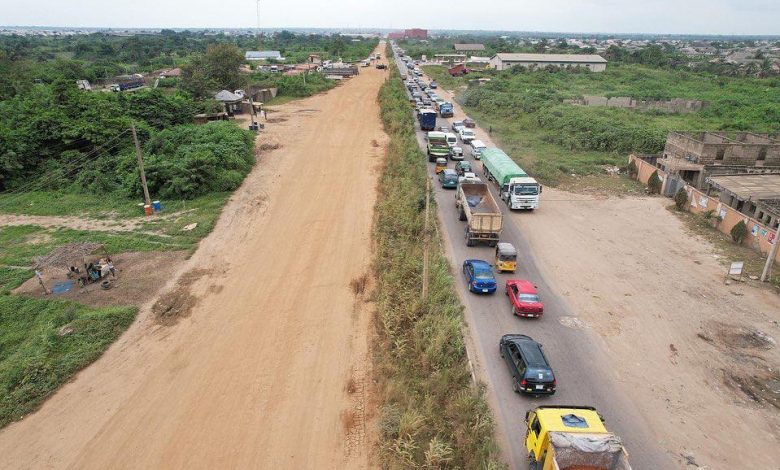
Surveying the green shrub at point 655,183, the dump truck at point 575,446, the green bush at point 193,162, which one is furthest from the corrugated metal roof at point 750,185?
the green bush at point 193,162

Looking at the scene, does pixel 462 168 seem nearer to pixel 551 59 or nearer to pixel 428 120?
pixel 428 120

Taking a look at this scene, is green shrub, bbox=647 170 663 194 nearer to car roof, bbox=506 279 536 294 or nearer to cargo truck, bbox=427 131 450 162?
cargo truck, bbox=427 131 450 162

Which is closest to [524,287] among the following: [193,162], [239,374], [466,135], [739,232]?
[239,374]

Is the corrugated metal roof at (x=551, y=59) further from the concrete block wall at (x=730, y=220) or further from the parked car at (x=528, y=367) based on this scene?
the parked car at (x=528, y=367)

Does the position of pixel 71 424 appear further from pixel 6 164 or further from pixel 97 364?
pixel 6 164

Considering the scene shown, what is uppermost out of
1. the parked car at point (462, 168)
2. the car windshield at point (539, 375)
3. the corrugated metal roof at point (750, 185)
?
the corrugated metal roof at point (750, 185)

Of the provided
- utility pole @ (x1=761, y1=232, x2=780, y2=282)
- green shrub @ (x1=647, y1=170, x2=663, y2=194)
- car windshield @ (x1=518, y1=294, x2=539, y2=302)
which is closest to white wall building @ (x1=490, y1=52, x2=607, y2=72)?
green shrub @ (x1=647, y1=170, x2=663, y2=194)

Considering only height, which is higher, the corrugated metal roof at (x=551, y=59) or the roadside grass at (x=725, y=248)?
the corrugated metal roof at (x=551, y=59)
